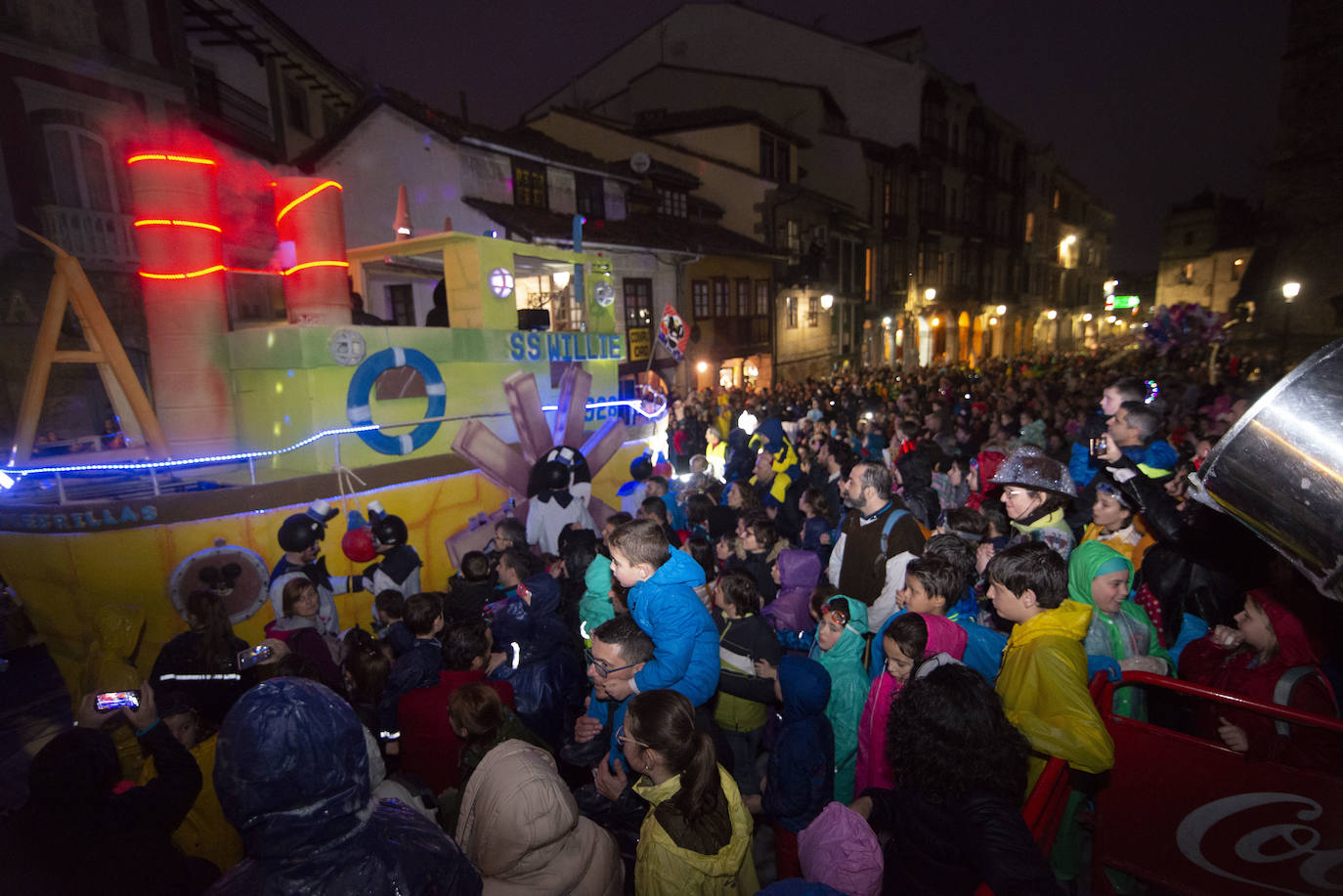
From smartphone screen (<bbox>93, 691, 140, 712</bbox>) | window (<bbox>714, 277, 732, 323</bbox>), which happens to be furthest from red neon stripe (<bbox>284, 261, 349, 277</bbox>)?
window (<bbox>714, 277, 732, 323</bbox>)

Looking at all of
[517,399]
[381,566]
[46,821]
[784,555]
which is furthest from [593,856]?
[517,399]

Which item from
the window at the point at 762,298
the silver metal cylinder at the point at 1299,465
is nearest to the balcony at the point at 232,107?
the window at the point at 762,298

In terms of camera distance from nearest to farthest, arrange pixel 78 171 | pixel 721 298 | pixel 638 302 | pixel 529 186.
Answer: pixel 78 171
pixel 529 186
pixel 638 302
pixel 721 298

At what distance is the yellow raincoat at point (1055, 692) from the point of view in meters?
2.54

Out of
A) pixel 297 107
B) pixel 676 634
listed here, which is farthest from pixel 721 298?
pixel 676 634

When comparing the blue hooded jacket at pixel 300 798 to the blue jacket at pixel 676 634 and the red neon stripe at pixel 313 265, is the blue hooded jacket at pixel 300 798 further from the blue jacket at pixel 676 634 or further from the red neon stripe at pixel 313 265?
the red neon stripe at pixel 313 265

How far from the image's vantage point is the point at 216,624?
4.16m

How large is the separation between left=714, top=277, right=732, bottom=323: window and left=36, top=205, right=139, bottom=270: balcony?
16.1m

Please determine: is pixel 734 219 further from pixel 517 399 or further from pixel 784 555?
pixel 784 555

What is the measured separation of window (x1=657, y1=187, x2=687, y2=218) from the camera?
2152cm

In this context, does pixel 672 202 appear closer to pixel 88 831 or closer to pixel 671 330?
pixel 671 330

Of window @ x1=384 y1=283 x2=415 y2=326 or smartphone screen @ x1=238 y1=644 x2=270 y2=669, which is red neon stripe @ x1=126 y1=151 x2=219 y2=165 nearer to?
smartphone screen @ x1=238 y1=644 x2=270 y2=669

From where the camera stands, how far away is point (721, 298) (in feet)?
75.4

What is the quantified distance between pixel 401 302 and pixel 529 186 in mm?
4949
